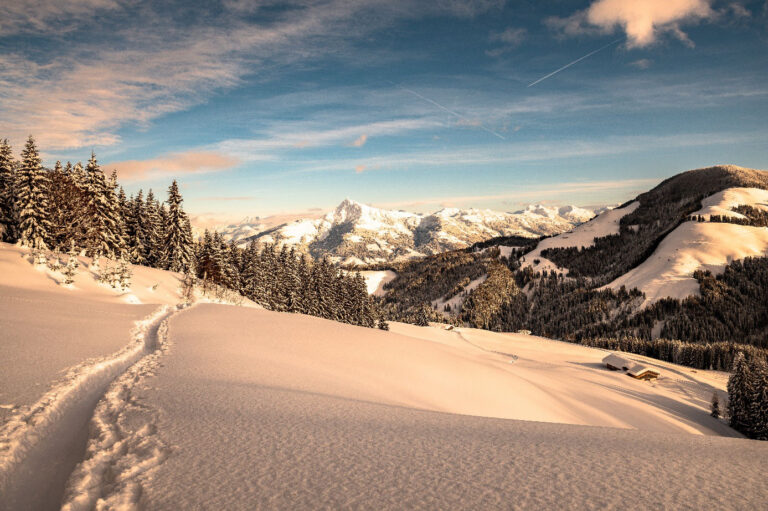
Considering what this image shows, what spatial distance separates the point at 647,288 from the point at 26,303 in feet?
729

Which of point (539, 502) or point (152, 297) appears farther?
point (152, 297)

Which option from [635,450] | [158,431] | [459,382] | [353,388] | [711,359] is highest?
[635,450]

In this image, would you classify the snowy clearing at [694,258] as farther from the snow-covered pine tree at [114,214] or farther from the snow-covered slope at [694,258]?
the snow-covered pine tree at [114,214]

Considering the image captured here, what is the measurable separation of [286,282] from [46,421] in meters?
57.6

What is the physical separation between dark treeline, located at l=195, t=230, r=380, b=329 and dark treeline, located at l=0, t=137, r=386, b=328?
18cm

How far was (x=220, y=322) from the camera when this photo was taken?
23.1 m

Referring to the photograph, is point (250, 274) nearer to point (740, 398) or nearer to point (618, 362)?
point (618, 362)

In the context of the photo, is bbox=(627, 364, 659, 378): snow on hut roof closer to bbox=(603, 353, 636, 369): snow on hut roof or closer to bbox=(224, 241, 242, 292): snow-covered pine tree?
bbox=(603, 353, 636, 369): snow on hut roof

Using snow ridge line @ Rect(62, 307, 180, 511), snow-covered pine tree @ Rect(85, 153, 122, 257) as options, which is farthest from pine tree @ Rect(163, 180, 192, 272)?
snow ridge line @ Rect(62, 307, 180, 511)

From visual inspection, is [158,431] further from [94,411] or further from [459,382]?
[459,382]

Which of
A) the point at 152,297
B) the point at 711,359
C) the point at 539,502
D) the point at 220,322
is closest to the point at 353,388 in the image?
the point at 539,502

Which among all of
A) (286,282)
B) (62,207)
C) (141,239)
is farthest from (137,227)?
(286,282)

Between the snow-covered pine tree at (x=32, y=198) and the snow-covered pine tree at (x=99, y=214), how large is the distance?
4447 millimetres

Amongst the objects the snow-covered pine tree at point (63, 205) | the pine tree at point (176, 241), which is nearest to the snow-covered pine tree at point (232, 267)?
the pine tree at point (176, 241)
